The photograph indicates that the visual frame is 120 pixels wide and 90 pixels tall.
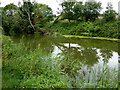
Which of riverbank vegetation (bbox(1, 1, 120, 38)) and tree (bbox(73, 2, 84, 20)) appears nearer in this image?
riverbank vegetation (bbox(1, 1, 120, 38))

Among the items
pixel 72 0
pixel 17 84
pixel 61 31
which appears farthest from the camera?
pixel 72 0

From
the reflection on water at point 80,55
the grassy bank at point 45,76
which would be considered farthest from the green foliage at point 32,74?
the reflection on water at point 80,55

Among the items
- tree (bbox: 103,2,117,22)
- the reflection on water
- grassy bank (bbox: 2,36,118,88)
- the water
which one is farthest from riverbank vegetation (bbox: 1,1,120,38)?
grassy bank (bbox: 2,36,118,88)

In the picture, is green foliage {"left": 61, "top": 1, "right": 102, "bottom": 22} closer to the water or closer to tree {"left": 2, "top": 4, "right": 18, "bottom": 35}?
tree {"left": 2, "top": 4, "right": 18, "bottom": 35}

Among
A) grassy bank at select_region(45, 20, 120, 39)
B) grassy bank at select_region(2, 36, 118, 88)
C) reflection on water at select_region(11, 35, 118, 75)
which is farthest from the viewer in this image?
grassy bank at select_region(45, 20, 120, 39)

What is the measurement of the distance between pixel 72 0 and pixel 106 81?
58.6ft

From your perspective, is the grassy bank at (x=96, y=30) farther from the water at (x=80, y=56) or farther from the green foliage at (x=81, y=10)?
the water at (x=80, y=56)

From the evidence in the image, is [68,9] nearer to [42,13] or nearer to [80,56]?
[42,13]

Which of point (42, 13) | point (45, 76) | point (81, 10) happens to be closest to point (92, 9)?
point (81, 10)

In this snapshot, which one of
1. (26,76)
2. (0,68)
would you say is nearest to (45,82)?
(26,76)

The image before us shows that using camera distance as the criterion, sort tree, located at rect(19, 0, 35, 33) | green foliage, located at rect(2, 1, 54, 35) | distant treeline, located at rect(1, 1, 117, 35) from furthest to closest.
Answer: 1. tree, located at rect(19, 0, 35, 33)
2. green foliage, located at rect(2, 1, 54, 35)
3. distant treeline, located at rect(1, 1, 117, 35)

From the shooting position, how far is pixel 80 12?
19.5m

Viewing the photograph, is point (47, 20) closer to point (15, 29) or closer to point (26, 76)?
point (15, 29)

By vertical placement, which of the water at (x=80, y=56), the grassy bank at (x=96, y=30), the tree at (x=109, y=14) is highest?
the tree at (x=109, y=14)
